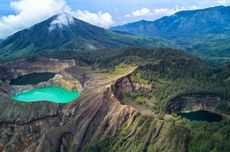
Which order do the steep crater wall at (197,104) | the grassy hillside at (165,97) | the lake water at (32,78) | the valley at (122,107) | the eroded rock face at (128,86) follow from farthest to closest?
1. the lake water at (32,78)
2. the eroded rock face at (128,86)
3. the steep crater wall at (197,104)
4. the valley at (122,107)
5. the grassy hillside at (165,97)

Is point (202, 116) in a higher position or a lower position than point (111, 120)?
lower

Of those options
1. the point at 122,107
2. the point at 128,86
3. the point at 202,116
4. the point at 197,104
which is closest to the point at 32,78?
the point at 128,86

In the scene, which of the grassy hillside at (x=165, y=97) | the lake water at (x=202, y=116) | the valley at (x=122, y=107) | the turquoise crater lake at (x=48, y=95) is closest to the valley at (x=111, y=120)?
the valley at (x=122, y=107)

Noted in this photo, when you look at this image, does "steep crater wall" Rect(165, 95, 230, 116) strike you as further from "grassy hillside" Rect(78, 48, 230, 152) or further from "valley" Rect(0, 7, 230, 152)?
"grassy hillside" Rect(78, 48, 230, 152)

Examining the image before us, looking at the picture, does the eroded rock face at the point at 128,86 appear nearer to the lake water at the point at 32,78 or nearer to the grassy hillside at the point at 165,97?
the grassy hillside at the point at 165,97

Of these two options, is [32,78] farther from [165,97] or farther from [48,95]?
[165,97]

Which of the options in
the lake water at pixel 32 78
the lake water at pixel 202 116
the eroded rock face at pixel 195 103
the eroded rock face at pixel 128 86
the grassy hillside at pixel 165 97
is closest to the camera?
the grassy hillside at pixel 165 97

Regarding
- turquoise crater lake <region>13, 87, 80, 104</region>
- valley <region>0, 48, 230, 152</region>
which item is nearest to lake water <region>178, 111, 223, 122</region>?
valley <region>0, 48, 230, 152</region>
